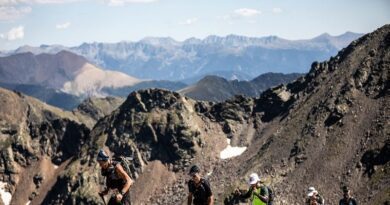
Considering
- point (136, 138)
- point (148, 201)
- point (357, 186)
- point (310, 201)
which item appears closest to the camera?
point (310, 201)

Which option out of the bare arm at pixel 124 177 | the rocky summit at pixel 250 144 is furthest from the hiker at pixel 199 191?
the rocky summit at pixel 250 144

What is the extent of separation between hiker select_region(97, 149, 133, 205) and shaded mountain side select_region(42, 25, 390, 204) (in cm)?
8405

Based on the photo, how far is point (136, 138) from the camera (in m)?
177

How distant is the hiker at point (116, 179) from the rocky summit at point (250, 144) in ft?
274

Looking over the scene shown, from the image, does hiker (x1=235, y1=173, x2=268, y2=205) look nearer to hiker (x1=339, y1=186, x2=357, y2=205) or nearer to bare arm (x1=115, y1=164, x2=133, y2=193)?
bare arm (x1=115, y1=164, x2=133, y2=193)

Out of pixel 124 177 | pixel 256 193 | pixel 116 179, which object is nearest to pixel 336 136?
pixel 256 193

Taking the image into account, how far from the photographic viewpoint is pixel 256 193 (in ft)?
78.3

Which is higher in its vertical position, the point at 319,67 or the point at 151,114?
the point at 319,67

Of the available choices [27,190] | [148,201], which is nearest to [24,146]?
[27,190]

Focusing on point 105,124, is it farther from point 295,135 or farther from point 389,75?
point 389,75

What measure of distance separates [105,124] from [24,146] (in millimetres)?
32935

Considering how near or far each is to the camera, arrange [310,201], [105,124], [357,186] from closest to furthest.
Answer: [310,201] → [357,186] → [105,124]

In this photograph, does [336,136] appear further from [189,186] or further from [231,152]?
[189,186]

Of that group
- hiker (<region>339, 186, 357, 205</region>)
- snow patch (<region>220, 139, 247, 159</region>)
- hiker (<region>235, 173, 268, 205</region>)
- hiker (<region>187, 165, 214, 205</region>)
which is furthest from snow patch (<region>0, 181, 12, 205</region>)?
hiker (<region>187, 165, 214, 205</region>)
